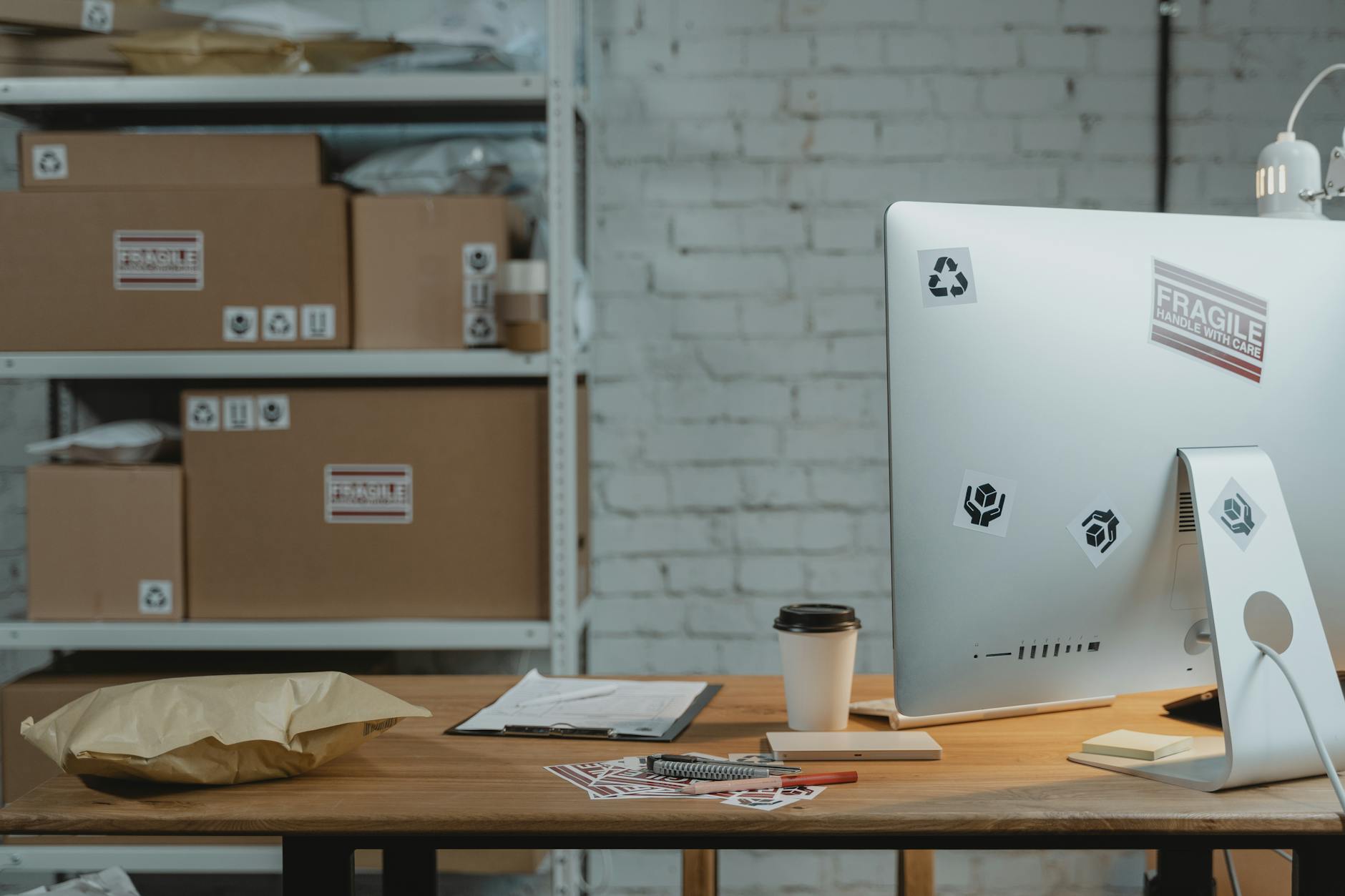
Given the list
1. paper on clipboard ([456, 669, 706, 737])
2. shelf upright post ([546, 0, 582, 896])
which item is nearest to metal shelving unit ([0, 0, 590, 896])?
shelf upright post ([546, 0, 582, 896])

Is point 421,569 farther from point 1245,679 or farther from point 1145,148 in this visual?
point 1145,148

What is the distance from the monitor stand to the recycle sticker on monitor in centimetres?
8

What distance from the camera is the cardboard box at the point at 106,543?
1760 millimetres

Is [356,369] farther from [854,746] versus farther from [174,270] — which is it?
[854,746]

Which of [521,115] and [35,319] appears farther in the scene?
[521,115]

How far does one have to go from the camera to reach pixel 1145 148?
6.88 feet

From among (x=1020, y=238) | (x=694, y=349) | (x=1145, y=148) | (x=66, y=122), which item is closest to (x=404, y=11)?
(x=66, y=122)

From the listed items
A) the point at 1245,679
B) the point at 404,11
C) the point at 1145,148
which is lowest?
the point at 1245,679

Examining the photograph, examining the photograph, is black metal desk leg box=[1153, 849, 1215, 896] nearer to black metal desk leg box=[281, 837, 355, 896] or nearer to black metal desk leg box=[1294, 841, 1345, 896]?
black metal desk leg box=[1294, 841, 1345, 896]

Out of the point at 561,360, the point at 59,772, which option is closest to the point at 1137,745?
the point at 561,360

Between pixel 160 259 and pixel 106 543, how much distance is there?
493 millimetres

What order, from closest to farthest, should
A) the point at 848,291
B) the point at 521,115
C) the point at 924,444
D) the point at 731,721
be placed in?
the point at 924,444, the point at 731,721, the point at 521,115, the point at 848,291

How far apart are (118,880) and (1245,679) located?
68.1 inches

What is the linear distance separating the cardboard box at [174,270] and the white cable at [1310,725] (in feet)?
4.74
